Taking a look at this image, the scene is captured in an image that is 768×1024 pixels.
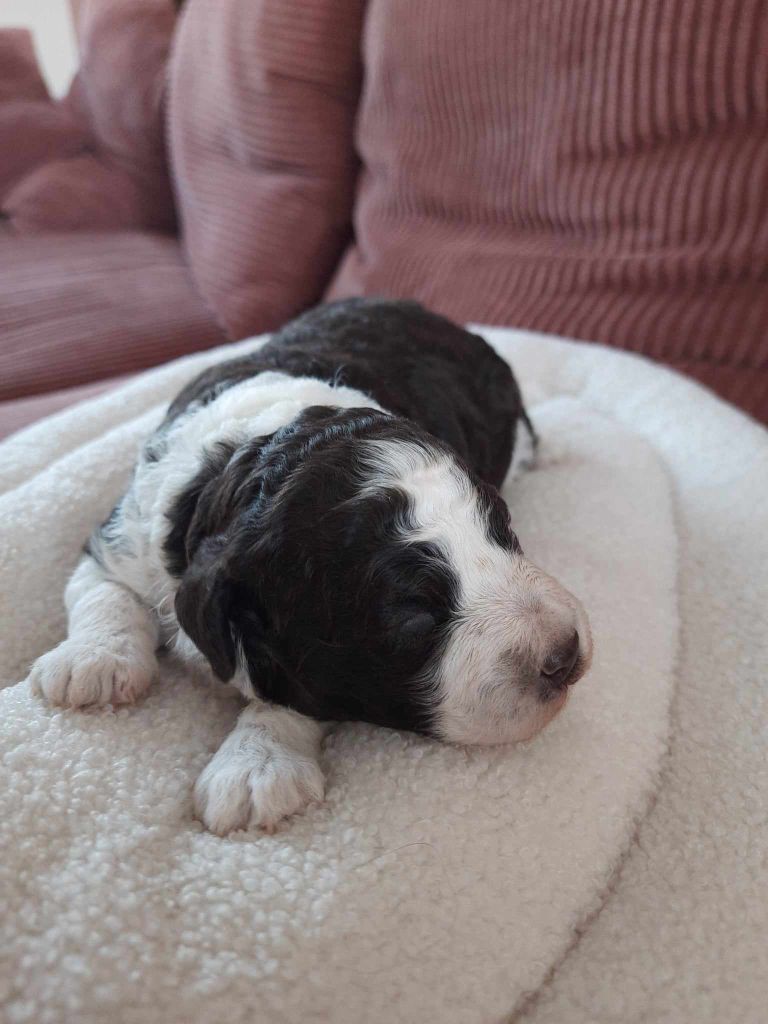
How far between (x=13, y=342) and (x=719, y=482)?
2.26m

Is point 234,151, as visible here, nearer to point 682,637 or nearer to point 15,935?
point 682,637

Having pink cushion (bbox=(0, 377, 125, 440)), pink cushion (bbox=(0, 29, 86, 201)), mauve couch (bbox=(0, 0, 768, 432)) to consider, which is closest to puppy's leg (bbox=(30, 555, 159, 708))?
pink cushion (bbox=(0, 377, 125, 440))

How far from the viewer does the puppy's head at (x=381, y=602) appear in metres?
1.18

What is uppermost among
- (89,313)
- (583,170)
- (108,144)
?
(583,170)

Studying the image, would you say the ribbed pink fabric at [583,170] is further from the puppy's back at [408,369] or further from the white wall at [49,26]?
the white wall at [49,26]

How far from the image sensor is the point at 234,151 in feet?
11.4

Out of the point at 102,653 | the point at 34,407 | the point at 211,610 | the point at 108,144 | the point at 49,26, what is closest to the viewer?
the point at 211,610

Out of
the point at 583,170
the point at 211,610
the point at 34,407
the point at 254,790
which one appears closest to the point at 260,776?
the point at 254,790

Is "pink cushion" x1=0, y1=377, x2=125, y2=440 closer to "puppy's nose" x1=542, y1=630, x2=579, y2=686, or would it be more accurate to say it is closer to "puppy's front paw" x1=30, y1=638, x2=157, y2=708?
"puppy's front paw" x1=30, y1=638, x2=157, y2=708

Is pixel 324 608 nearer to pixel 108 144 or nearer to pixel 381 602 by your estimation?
pixel 381 602

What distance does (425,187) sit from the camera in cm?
288

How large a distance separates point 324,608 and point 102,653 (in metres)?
0.38

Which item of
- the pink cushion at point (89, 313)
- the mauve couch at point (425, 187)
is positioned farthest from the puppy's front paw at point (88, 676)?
the pink cushion at point (89, 313)

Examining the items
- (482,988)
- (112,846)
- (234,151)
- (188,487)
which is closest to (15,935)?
(112,846)
